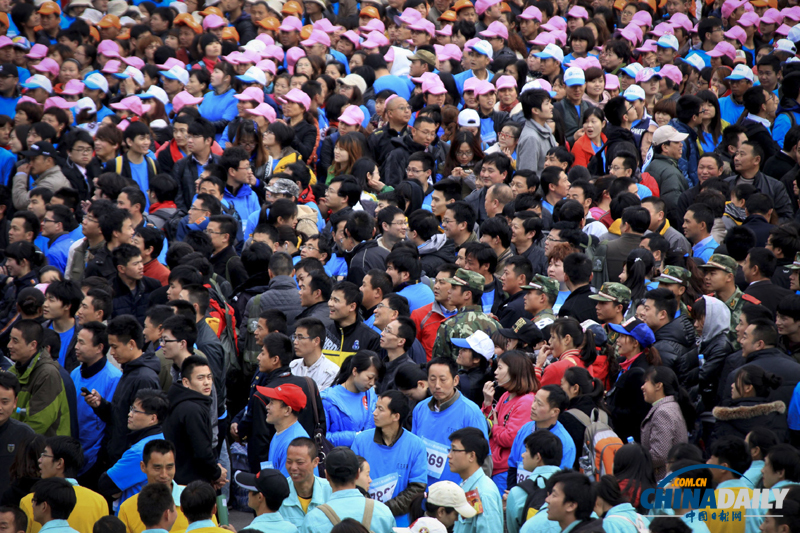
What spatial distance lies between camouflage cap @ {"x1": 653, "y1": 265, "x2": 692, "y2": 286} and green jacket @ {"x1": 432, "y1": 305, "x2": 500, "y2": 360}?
156cm

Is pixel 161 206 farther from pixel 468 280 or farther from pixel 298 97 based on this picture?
pixel 468 280

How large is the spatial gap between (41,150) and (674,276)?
734 centimetres

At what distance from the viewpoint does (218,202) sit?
8.84 meters

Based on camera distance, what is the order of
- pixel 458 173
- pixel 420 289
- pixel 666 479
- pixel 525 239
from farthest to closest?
pixel 458 173
pixel 525 239
pixel 420 289
pixel 666 479

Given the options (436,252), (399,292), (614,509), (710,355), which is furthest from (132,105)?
(614,509)

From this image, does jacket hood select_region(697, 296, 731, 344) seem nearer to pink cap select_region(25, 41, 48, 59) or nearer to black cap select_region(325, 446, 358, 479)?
black cap select_region(325, 446, 358, 479)

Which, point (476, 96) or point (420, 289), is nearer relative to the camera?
→ point (420, 289)

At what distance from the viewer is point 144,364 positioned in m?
6.05

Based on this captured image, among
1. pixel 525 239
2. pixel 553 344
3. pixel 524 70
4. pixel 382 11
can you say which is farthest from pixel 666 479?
pixel 382 11

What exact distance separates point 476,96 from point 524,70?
1614 mm

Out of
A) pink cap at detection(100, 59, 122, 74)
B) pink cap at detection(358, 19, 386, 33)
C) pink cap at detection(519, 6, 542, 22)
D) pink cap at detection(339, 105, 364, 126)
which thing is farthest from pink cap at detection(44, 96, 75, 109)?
pink cap at detection(519, 6, 542, 22)

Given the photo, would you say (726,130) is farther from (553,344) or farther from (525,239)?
(553,344)

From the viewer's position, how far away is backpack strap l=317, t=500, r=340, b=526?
15.2 ft

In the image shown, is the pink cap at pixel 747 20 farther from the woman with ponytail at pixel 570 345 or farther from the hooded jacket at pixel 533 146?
the woman with ponytail at pixel 570 345
